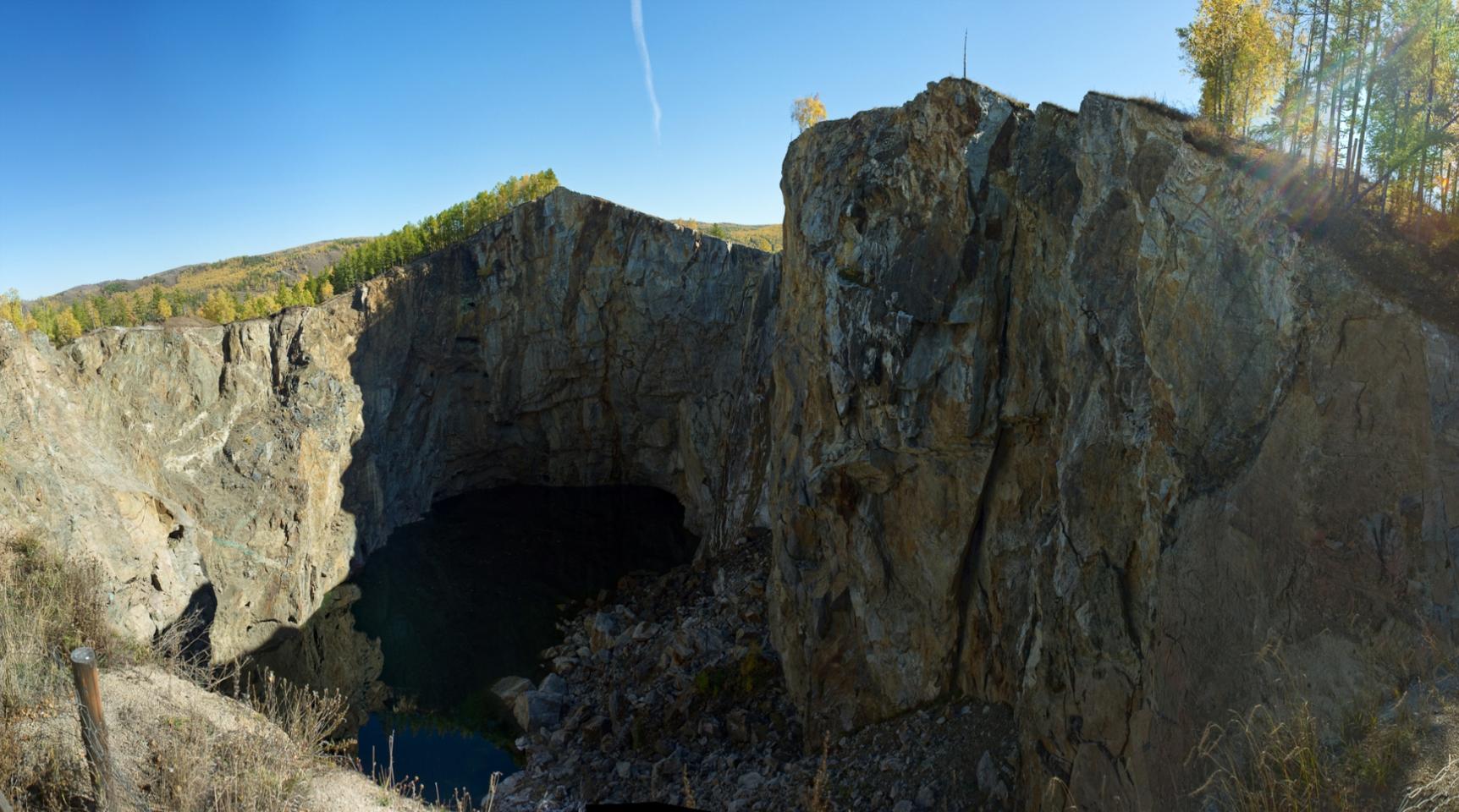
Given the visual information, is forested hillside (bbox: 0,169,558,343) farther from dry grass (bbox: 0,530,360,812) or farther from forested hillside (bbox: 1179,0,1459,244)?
forested hillside (bbox: 1179,0,1459,244)

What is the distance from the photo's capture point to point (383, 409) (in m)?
36.2

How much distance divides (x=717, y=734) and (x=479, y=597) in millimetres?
15336

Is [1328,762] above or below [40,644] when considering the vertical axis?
above

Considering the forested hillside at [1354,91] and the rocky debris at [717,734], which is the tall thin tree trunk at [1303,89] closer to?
the forested hillside at [1354,91]

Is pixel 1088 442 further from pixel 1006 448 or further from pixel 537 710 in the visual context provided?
pixel 537 710

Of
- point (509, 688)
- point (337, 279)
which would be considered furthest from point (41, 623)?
point (337, 279)

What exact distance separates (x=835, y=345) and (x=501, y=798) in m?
12.5

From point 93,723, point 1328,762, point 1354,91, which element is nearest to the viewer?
point 1328,762

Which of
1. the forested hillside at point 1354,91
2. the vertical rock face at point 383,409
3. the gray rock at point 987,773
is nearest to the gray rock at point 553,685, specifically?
the vertical rock face at point 383,409

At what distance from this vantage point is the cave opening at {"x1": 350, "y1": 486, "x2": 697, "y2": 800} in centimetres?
2088

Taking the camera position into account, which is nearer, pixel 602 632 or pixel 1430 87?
pixel 1430 87

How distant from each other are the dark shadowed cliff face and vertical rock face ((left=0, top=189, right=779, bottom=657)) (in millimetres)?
158

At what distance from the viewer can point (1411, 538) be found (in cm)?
720

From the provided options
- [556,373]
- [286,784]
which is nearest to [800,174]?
[286,784]
